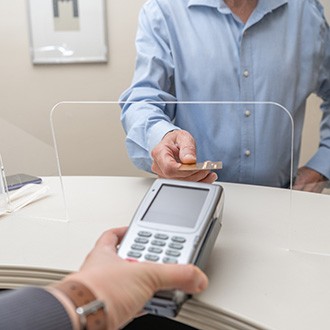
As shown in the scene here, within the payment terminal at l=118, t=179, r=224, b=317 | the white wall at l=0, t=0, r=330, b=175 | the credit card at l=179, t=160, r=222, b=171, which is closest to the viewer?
the payment terminal at l=118, t=179, r=224, b=317

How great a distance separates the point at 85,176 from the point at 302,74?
52 cm

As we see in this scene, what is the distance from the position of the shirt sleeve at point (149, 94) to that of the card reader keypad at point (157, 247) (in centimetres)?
27

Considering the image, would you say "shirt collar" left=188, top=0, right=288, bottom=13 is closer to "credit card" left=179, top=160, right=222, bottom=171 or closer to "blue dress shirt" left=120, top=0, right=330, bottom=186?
"blue dress shirt" left=120, top=0, right=330, bottom=186

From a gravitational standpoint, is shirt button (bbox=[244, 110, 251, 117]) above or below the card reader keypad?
above

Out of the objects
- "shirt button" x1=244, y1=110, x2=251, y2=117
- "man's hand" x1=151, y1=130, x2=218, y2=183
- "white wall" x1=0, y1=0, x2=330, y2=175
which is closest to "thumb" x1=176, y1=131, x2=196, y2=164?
"man's hand" x1=151, y1=130, x2=218, y2=183

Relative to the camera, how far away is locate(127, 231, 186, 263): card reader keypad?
1.65 feet

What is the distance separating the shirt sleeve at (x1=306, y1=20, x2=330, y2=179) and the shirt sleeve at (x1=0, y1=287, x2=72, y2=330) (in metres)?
0.68

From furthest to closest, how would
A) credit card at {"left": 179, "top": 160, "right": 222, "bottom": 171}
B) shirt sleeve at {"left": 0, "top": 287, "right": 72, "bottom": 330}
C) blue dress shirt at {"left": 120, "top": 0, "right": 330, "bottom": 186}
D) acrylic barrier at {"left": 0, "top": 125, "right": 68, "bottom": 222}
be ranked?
blue dress shirt at {"left": 120, "top": 0, "right": 330, "bottom": 186}
acrylic barrier at {"left": 0, "top": 125, "right": 68, "bottom": 222}
credit card at {"left": 179, "top": 160, "right": 222, "bottom": 171}
shirt sleeve at {"left": 0, "top": 287, "right": 72, "bottom": 330}

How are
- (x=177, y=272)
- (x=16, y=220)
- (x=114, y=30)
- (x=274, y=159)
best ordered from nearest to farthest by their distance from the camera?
(x=177, y=272) < (x=16, y=220) < (x=274, y=159) < (x=114, y=30)

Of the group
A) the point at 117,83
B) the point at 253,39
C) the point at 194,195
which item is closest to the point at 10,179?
the point at 194,195

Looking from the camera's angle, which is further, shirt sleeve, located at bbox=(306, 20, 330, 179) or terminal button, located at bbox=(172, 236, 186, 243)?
shirt sleeve, located at bbox=(306, 20, 330, 179)

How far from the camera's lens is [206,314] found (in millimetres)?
528

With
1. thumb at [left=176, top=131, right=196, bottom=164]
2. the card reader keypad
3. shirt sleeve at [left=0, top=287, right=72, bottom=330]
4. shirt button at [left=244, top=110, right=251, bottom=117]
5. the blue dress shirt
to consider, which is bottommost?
the card reader keypad

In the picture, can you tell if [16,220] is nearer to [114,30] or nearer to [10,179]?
[10,179]
